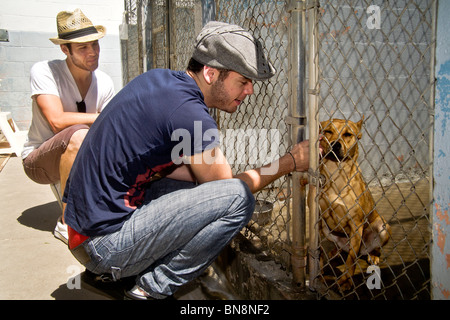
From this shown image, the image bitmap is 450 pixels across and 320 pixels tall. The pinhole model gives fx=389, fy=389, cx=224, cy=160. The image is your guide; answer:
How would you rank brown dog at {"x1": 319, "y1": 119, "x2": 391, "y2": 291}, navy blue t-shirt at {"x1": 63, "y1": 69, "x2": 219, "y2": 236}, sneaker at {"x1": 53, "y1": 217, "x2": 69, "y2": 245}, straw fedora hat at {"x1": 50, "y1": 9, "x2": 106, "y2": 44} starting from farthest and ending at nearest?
straw fedora hat at {"x1": 50, "y1": 9, "x2": 106, "y2": 44} → sneaker at {"x1": 53, "y1": 217, "x2": 69, "y2": 245} → brown dog at {"x1": 319, "y1": 119, "x2": 391, "y2": 291} → navy blue t-shirt at {"x1": 63, "y1": 69, "x2": 219, "y2": 236}

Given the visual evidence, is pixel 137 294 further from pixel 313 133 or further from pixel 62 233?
pixel 62 233

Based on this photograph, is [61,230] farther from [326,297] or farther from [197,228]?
[326,297]

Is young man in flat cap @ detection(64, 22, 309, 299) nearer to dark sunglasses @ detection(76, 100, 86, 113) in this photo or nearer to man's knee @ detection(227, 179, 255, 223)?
man's knee @ detection(227, 179, 255, 223)

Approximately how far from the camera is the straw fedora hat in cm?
340

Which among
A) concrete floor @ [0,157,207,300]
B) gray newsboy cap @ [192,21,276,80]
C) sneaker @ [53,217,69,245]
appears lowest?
concrete floor @ [0,157,207,300]

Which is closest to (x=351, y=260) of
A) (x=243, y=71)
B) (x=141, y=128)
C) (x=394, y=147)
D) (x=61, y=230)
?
(x=243, y=71)

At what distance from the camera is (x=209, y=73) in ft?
6.79

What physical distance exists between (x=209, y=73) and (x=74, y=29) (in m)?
1.97

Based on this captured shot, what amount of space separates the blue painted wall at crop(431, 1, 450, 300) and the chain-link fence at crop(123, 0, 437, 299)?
44 mm

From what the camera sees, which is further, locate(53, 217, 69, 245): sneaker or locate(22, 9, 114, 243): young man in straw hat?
locate(53, 217, 69, 245): sneaker

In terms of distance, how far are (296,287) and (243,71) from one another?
1.25 meters

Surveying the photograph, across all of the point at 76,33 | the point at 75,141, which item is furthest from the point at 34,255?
the point at 76,33

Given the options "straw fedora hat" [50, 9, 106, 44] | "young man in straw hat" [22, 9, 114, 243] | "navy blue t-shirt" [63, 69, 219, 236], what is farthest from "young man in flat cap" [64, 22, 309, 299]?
"straw fedora hat" [50, 9, 106, 44]

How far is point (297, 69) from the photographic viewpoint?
6.88 feet
